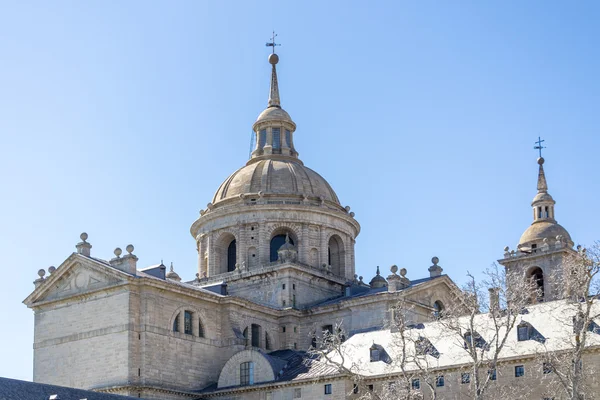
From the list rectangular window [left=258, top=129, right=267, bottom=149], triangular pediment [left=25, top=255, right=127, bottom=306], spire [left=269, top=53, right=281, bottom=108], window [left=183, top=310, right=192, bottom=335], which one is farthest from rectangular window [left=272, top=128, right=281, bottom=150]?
triangular pediment [left=25, top=255, right=127, bottom=306]

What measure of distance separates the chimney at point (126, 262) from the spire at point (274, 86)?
79.8 ft

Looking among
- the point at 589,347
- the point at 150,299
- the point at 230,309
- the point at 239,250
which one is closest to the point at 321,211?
the point at 239,250

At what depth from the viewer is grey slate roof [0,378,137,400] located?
45.6 m

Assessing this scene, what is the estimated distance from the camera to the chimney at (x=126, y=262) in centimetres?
6191

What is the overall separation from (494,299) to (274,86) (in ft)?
137

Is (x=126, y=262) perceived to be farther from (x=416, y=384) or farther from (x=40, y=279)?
(x=416, y=384)

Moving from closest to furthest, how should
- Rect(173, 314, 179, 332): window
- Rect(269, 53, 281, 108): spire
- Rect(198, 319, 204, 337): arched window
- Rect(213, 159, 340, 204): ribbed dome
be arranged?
Rect(173, 314, 179, 332): window
Rect(198, 319, 204, 337): arched window
Rect(213, 159, 340, 204): ribbed dome
Rect(269, 53, 281, 108): spire

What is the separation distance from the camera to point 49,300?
211 ft

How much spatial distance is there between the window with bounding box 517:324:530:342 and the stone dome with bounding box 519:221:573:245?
21.3 m

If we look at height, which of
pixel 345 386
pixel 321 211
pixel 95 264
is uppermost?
pixel 321 211

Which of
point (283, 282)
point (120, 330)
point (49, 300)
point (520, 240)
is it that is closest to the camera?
point (120, 330)

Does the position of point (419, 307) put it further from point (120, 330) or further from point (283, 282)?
point (120, 330)

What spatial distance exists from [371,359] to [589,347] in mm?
13130

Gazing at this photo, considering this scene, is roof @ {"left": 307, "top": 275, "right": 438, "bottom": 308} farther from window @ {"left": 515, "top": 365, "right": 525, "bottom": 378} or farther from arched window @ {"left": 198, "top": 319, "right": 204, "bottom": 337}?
window @ {"left": 515, "top": 365, "right": 525, "bottom": 378}
